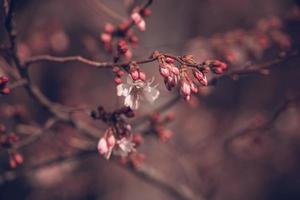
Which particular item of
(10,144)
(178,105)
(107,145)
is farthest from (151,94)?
(178,105)

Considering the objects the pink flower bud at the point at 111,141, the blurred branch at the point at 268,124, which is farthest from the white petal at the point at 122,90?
the blurred branch at the point at 268,124

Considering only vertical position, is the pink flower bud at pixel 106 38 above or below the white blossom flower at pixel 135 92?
above

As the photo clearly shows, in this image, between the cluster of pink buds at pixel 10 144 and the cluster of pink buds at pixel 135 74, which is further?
the cluster of pink buds at pixel 10 144

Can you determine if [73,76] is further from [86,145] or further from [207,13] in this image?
[86,145]

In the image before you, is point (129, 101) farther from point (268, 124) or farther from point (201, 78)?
point (268, 124)

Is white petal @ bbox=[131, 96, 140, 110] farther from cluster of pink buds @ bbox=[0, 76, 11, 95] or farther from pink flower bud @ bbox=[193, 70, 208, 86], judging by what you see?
cluster of pink buds @ bbox=[0, 76, 11, 95]

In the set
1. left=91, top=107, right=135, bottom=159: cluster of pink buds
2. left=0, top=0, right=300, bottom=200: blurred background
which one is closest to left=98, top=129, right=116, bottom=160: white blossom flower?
left=91, top=107, right=135, bottom=159: cluster of pink buds

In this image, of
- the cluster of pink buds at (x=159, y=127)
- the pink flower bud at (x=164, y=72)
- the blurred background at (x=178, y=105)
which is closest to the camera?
the pink flower bud at (x=164, y=72)

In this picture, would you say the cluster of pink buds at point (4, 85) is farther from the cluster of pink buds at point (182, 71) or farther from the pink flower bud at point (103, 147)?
the cluster of pink buds at point (182, 71)
